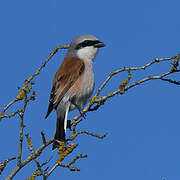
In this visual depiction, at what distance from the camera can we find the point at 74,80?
17.6 ft

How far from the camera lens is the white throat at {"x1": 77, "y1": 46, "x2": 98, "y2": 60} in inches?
226

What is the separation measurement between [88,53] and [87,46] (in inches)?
4.6

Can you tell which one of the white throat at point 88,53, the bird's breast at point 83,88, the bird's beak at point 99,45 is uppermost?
the bird's beak at point 99,45

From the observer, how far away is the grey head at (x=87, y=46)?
5750mm

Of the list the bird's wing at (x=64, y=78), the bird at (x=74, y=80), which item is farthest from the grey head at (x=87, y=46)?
the bird's wing at (x=64, y=78)

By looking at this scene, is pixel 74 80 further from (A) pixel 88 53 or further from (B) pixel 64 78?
(A) pixel 88 53

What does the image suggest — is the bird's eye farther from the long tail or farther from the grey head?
the long tail

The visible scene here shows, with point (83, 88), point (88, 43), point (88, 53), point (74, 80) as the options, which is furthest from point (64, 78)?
point (88, 43)

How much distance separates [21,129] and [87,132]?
1.98ft

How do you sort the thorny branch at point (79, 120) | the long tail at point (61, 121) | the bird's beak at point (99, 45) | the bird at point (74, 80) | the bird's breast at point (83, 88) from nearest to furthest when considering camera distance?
the thorny branch at point (79, 120), the long tail at point (61, 121), the bird at point (74, 80), the bird's breast at point (83, 88), the bird's beak at point (99, 45)

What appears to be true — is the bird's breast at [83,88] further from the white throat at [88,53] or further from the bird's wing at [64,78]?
the white throat at [88,53]

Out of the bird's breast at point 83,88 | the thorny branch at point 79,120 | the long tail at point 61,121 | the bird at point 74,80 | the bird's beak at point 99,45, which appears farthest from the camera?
the bird's beak at point 99,45

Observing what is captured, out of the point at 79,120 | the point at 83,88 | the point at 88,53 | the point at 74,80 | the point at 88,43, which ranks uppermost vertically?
the point at 88,43

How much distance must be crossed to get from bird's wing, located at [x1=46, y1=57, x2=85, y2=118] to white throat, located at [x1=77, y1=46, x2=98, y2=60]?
0.13 m
